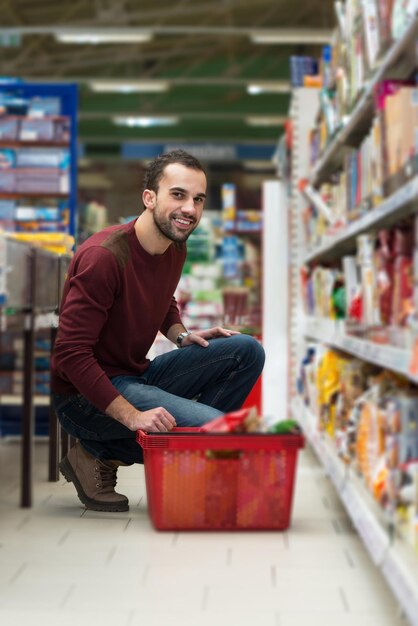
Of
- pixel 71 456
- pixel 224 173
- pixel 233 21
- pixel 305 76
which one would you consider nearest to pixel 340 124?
pixel 224 173

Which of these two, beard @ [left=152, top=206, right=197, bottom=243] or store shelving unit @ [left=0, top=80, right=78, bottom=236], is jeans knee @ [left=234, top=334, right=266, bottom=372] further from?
store shelving unit @ [left=0, top=80, right=78, bottom=236]

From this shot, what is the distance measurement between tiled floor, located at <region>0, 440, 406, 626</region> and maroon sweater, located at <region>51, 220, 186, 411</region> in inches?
5.3

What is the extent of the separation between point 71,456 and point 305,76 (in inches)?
171

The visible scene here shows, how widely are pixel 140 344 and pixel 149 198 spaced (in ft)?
0.32

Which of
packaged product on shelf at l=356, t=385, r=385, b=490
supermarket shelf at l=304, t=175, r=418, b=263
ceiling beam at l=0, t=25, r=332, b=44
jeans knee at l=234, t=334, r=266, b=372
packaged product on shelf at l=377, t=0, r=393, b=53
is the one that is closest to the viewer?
jeans knee at l=234, t=334, r=266, b=372

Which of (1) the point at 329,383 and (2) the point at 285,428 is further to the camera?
(1) the point at 329,383

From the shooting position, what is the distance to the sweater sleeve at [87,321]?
1.74 ft

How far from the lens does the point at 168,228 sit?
569mm

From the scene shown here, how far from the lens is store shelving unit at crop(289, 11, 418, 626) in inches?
26.4

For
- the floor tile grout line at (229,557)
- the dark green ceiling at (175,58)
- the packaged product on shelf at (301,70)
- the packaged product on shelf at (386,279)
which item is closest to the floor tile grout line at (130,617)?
the floor tile grout line at (229,557)

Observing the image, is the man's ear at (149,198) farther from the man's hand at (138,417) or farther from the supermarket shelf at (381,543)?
the supermarket shelf at (381,543)

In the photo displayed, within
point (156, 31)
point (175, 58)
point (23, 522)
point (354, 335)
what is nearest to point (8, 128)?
point (354, 335)

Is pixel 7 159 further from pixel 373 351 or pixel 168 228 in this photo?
pixel 168 228

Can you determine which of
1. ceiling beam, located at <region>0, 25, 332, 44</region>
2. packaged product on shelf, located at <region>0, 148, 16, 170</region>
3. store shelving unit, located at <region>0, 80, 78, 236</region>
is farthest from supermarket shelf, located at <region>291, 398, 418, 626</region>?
ceiling beam, located at <region>0, 25, 332, 44</region>
